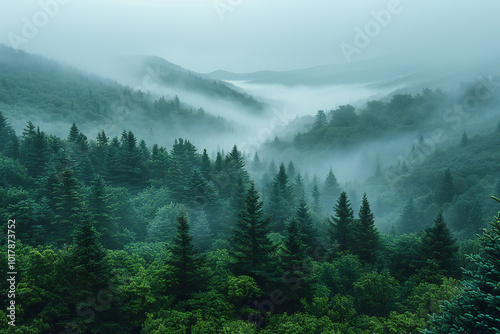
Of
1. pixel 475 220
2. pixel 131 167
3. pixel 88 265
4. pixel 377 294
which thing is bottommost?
pixel 377 294

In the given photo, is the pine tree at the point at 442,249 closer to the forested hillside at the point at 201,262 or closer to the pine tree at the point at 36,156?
the forested hillside at the point at 201,262

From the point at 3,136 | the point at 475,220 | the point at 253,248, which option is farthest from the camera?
the point at 475,220

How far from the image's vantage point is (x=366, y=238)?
139 feet

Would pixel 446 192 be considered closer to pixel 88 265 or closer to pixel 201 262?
pixel 201 262

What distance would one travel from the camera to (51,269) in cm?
2459

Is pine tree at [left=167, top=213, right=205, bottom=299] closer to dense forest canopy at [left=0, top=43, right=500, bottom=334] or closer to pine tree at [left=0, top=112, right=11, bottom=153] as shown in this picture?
dense forest canopy at [left=0, top=43, right=500, bottom=334]

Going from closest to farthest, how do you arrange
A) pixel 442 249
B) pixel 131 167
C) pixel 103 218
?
1. pixel 442 249
2. pixel 103 218
3. pixel 131 167

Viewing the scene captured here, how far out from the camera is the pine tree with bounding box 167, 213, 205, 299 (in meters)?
26.3

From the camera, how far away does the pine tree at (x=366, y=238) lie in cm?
4203

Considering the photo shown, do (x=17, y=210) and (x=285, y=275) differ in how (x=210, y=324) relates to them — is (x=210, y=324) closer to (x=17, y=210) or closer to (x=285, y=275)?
(x=285, y=275)

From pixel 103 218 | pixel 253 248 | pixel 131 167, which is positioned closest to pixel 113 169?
pixel 131 167

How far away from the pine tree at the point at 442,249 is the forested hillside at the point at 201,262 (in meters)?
0.12

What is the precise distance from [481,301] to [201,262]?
20416 mm

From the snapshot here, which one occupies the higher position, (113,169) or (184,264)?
(113,169)
